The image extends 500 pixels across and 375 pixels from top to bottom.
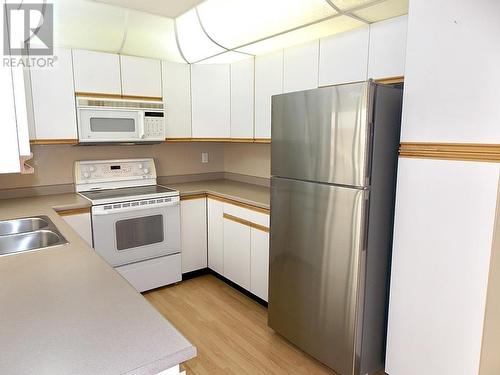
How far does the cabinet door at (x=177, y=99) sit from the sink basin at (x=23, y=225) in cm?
144

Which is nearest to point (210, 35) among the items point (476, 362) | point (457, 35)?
point (457, 35)

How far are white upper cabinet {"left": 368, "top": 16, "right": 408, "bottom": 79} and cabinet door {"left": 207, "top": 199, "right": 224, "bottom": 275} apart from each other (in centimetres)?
173

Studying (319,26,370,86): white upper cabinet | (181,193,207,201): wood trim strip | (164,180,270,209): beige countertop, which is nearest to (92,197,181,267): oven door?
(181,193,207,201): wood trim strip

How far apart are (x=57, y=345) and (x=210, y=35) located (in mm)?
2548

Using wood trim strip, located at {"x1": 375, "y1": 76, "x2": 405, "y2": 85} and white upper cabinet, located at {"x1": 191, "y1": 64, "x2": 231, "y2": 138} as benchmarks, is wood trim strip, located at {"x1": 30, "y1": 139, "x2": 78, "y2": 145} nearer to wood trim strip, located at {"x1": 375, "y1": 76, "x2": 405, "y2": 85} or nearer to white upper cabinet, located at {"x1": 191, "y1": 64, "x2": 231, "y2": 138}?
white upper cabinet, located at {"x1": 191, "y1": 64, "x2": 231, "y2": 138}

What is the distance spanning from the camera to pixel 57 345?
2.61 feet

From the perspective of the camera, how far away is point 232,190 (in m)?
3.18

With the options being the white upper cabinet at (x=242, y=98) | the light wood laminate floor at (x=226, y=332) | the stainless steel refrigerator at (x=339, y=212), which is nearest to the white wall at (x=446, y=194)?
the stainless steel refrigerator at (x=339, y=212)

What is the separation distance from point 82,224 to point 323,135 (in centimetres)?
195

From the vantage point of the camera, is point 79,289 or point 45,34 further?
point 45,34

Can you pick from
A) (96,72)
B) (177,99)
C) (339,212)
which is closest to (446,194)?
(339,212)

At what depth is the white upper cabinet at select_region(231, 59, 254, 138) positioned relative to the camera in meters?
3.00

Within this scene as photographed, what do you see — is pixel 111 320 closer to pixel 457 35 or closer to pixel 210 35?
pixel 457 35

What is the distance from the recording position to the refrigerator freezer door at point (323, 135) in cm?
166
